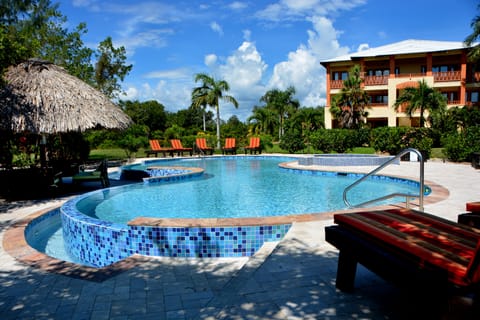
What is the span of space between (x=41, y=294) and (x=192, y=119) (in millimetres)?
57813

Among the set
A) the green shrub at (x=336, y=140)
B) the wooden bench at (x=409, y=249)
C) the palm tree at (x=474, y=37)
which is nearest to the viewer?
the wooden bench at (x=409, y=249)

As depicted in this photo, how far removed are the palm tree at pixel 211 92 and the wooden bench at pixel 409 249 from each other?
2549 cm

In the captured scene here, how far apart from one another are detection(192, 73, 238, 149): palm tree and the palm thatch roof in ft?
55.6

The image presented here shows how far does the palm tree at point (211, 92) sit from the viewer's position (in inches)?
1105

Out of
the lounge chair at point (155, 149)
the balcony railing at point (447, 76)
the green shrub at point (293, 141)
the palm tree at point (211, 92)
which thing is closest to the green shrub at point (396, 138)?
the green shrub at point (293, 141)

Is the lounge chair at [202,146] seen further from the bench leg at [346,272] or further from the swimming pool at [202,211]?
the bench leg at [346,272]

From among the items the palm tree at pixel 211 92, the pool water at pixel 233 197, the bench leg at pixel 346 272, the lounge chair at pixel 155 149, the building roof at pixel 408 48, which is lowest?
the pool water at pixel 233 197

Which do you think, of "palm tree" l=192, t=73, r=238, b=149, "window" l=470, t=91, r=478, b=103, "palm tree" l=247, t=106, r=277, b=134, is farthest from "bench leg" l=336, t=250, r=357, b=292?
"palm tree" l=247, t=106, r=277, b=134

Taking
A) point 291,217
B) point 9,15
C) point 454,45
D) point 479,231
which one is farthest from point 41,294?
point 454,45

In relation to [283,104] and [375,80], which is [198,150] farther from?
[283,104]

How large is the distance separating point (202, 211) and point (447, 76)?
2541 cm

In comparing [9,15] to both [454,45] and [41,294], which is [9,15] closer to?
[41,294]

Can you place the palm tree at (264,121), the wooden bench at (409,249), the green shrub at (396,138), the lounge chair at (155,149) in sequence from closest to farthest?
the wooden bench at (409,249) < the green shrub at (396,138) < the lounge chair at (155,149) < the palm tree at (264,121)

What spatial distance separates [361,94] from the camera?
23641mm
